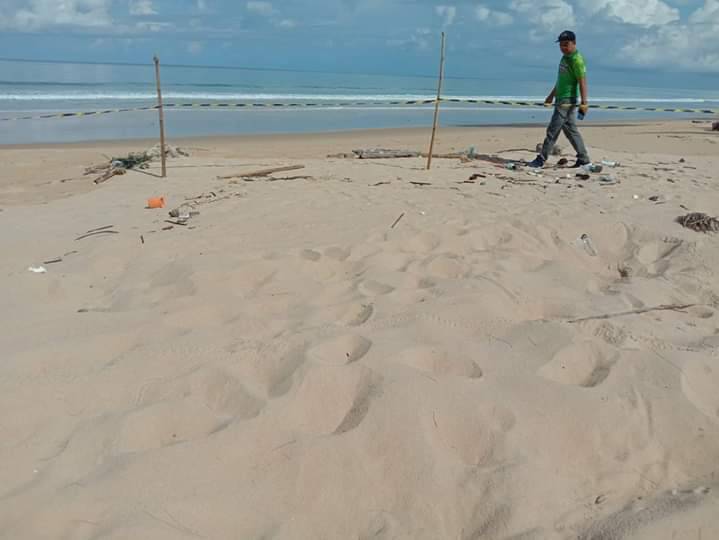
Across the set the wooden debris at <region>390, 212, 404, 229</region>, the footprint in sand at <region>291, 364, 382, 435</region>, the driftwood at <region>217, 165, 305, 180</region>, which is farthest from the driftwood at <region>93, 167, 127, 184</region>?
the footprint in sand at <region>291, 364, 382, 435</region>

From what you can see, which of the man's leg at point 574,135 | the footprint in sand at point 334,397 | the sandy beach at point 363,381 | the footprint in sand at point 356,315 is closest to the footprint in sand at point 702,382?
the sandy beach at point 363,381

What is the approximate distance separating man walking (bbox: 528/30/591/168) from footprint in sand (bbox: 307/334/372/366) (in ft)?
18.0

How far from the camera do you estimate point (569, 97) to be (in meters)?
7.25

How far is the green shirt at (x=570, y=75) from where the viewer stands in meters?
7.14

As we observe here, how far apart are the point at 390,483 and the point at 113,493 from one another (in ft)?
2.69

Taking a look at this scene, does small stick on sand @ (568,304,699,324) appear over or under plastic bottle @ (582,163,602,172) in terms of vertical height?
under

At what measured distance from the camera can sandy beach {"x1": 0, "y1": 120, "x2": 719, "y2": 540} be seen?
1729mm

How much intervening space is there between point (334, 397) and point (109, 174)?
629cm

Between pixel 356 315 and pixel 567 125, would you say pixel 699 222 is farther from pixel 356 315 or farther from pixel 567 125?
pixel 356 315

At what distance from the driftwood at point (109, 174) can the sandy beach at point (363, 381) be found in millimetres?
2654

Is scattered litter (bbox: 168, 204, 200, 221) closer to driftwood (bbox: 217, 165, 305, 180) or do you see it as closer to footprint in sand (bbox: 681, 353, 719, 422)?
driftwood (bbox: 217, 165, 305, 180)

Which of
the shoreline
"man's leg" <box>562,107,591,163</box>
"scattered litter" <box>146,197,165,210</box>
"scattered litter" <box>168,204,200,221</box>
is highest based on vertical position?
"man's leg" <box>562,107,591,163</box>

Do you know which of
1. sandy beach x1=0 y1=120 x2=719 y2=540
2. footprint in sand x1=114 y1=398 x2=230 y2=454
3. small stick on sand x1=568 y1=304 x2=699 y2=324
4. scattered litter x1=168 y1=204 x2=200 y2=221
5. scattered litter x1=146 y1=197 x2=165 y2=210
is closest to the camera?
sandy beach x1=0 y1=120 x2=719 y2=540

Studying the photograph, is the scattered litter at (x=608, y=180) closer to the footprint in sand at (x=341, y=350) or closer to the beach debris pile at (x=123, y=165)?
the footprint in sand at (x=341, y=350)
